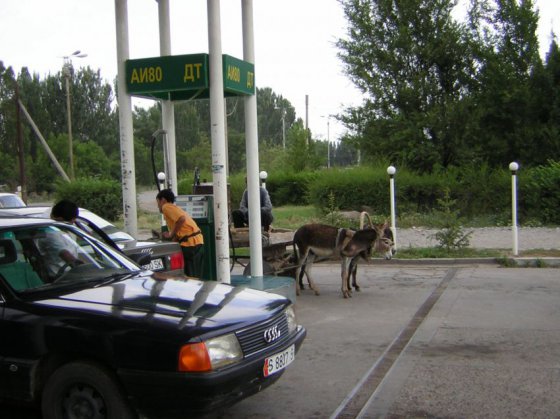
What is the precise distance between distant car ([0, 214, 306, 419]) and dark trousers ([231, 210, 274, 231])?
5.95 m

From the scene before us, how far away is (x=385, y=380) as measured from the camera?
242 inches

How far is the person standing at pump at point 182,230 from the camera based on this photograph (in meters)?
8.48

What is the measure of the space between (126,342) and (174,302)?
58 centimetres

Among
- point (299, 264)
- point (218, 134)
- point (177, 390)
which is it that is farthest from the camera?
point (299, 264)

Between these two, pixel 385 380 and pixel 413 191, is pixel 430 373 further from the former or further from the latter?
pixel 413 191

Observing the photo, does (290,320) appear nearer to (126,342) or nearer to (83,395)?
(126,342)

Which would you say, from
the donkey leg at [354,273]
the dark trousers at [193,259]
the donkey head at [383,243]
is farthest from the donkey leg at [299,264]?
the dark trousers at [193,259]

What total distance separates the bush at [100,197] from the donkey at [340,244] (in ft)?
70.3

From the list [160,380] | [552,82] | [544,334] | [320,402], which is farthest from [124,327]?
[552,82]

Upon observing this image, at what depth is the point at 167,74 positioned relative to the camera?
8.68 metres

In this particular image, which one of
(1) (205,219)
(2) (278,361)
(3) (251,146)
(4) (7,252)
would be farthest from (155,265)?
(2) (278,361)

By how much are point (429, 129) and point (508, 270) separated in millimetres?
16258

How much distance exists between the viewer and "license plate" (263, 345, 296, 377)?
15.3 feet

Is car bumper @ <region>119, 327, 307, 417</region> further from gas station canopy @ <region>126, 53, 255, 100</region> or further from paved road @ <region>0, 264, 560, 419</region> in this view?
gas station canopy @ <region>126, 53, 255, 100</region>
